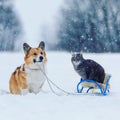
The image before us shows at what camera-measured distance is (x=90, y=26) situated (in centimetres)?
3353

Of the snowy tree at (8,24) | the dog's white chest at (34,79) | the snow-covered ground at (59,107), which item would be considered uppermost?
the snowy tree at (8,24)

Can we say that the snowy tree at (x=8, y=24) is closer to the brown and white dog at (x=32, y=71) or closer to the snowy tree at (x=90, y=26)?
the snowy tree at (x=90, y=26)

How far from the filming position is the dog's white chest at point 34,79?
25.7ft

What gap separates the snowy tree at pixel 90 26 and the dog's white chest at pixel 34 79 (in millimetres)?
21045

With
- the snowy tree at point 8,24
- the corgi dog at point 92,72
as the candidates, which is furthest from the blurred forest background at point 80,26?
the corgi dog at point 92,72

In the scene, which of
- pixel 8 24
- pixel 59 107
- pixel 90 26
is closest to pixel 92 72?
pixel 59 107

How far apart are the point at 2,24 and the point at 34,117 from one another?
31449 mm

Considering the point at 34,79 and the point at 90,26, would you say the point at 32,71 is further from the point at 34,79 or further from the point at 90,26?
the point at 90,26

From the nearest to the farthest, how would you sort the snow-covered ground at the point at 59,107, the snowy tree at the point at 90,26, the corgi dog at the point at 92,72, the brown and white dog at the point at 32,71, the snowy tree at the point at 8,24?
the snow-covered ground at the point at 59,107, the brown and white dog at the point at 32,71, the corgi dog at the point at 92,72, the snowy tree at the point at 90,26, the snowy tree at the point at 8,24

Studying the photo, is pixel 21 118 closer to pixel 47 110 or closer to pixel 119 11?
pixel 47 110

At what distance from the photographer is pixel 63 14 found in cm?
3603

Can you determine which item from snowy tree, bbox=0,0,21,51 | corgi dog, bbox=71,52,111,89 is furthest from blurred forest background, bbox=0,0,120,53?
corgi dog, bbox=71,52,111,89

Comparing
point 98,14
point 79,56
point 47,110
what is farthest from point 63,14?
point 47,110

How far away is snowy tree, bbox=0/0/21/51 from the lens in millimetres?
34941
